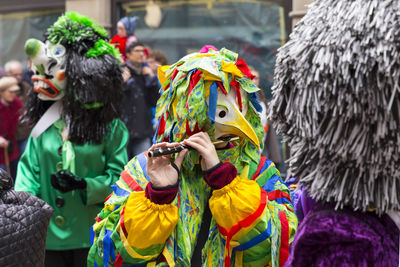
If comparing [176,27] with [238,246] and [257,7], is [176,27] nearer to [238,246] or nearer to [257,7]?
[257,7]

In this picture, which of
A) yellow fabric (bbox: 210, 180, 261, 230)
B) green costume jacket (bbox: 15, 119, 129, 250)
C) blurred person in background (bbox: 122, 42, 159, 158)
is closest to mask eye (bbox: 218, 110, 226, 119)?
yellow fabric (bbox: 210, 180, 261, 230)

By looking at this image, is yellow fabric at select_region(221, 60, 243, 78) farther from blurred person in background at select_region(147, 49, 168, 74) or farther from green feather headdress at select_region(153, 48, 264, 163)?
blurred person in background at select_region(147, 49, 168, 74)

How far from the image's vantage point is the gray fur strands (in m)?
1.52

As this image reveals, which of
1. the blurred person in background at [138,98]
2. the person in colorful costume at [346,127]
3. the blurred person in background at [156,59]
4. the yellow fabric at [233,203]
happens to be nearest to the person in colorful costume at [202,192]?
the yellow fabric at [233,203]

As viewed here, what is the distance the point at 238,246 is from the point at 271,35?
15.1ft

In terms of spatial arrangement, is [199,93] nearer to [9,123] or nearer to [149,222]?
[149,222]

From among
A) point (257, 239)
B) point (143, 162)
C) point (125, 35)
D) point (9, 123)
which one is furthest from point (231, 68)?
point (9, 123)

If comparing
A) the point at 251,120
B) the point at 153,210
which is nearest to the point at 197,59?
the point at 251,120

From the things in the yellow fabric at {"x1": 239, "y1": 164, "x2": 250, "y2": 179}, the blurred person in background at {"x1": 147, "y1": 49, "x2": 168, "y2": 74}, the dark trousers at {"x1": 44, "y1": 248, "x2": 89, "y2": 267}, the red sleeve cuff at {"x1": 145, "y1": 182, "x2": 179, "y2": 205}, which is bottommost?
the dark trousers at {"x1": 44, "y1": 248, "x2": 89, "y2": 267}

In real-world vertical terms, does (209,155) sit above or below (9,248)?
above

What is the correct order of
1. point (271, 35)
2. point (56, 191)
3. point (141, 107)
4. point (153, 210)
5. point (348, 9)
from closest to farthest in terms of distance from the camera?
point (348, 9) < point (153, 210) < point (56, 191) < point (141, 107) < point (271, 35)

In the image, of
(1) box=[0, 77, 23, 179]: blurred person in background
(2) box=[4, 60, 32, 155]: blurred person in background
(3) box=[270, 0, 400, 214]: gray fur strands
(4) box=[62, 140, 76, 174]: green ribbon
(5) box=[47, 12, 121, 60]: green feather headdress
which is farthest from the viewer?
(2) box=[4, 60, 32, 155]: blurred person in background

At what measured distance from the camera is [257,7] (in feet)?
21.9

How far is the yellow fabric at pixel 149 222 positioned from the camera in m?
2.25
